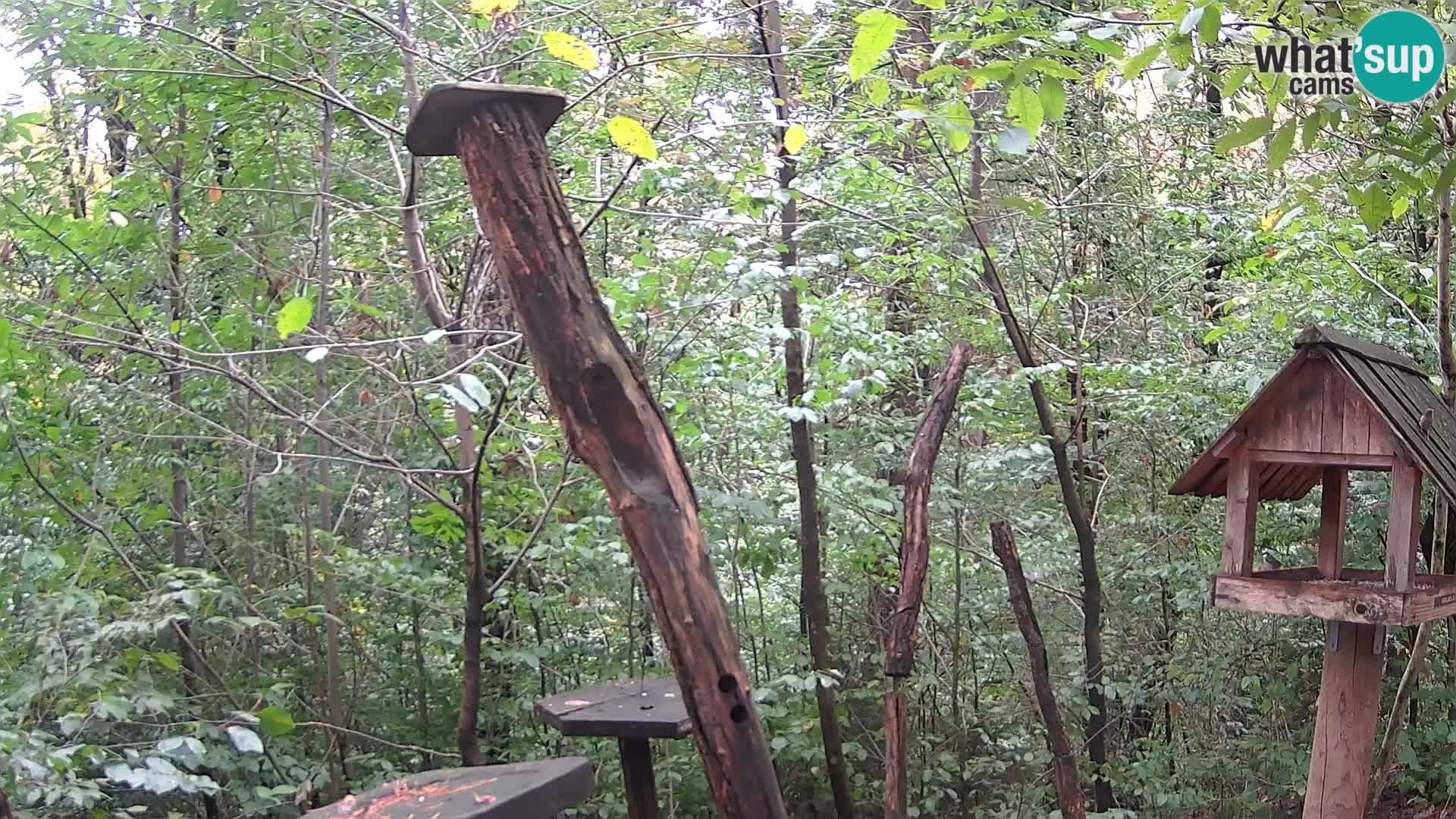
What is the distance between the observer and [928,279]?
458 centimetres

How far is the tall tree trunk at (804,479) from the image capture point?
4.15m

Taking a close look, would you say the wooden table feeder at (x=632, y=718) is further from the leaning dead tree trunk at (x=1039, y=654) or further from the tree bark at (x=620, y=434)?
the leaning dead tree trunk at (x=1039, y=654)

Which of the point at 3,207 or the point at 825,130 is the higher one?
the point at 825,130

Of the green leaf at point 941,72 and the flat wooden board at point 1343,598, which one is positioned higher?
the green leaf at point 941,72

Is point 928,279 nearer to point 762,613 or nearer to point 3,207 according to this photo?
point 762,613

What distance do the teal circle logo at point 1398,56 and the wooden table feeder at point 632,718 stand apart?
2365 mm

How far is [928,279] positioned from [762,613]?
1.78m

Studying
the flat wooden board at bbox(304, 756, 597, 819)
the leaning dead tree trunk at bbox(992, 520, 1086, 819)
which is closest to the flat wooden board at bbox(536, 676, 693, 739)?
the flat wooden board at bbox(304, 756, 597, 819)

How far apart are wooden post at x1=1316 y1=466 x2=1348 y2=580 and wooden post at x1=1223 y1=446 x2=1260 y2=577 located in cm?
18

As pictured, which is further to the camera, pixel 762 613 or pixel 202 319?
pixel 762 613

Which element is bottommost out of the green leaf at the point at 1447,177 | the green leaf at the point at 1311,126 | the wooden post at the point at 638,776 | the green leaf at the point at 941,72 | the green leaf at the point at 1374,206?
the wooden post at the point at 638,776

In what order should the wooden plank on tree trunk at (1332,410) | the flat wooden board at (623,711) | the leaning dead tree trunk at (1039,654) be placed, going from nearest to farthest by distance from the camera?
the wooden plank on tree trunk at (1332,410) < the flat wooden board at (623,711) < the leaning dead tree trunk at (1039,654)

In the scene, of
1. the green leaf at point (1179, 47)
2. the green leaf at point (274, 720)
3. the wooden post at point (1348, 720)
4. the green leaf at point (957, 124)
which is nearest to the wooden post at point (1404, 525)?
the wooden post at point (1348, 720)

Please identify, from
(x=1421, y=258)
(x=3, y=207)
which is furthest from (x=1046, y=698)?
(x=3, y=207)
